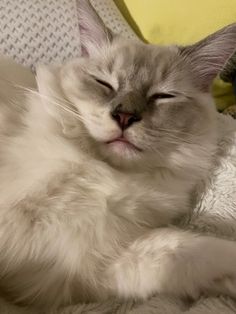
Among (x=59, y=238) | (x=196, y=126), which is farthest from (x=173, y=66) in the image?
(x=59, y=238)

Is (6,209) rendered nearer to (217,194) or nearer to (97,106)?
(97,106)

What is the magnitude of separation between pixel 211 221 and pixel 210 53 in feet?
1.28

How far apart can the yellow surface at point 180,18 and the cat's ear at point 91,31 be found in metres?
0.43

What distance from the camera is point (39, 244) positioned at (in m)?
0.83

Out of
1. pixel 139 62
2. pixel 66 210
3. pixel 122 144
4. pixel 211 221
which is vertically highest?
pixel 139 62

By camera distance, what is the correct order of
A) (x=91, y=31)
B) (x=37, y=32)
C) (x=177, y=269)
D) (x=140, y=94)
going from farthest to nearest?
(x=37, y=32) < (x=91, y=31) < (x=140, y=94) < (x=177, y=269)

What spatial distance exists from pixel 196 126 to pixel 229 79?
0.47 metres

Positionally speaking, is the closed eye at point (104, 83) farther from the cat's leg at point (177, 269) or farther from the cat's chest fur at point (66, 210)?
the cat's leg at point (177, 269)

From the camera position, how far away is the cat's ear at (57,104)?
96 centimetres

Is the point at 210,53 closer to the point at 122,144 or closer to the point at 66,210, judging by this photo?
the point at 122,144

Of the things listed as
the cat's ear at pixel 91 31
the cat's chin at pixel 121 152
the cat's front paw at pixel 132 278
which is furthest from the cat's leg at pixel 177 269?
the cat's ear at pixel 91 31

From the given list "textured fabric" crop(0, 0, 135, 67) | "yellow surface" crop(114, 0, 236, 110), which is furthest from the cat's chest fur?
"yellow surface" crop(114, 0, 236, 110)

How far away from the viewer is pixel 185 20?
4.75 feet

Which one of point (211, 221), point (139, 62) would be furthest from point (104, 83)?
point (211, 221)
